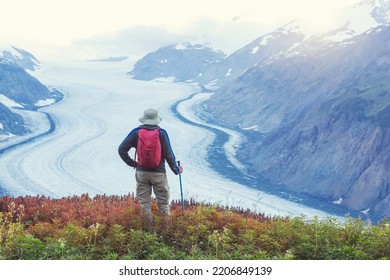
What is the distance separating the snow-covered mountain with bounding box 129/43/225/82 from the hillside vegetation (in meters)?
159

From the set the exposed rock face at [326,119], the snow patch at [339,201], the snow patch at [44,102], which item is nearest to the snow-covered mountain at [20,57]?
the snow patch at [44,102]

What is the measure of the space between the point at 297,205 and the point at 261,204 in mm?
3427

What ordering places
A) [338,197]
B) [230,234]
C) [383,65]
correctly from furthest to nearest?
1. [383,65]
2. [338,197]
3. [230,234]

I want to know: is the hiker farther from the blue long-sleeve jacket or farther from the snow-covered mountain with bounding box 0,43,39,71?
the snow-covered mountain with bounding box 0,43,39,71

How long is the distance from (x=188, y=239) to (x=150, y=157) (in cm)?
138

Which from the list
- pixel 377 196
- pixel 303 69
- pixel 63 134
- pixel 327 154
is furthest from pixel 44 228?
pixel 303 69

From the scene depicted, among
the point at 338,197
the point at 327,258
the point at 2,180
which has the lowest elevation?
the point at 338,197

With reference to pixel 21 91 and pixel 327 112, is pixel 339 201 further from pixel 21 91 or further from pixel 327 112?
pixel 21 91

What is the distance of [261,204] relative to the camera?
39.8 m

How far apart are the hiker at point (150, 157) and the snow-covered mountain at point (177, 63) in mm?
158420

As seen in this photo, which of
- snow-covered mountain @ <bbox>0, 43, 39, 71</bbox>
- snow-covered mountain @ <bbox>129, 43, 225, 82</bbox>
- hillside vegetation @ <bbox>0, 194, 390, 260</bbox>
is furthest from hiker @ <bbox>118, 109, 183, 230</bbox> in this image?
snow-covered mountain @ <bbox>129, 43, 225, 82</bbox>

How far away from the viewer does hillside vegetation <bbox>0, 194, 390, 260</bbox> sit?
6.74 m
